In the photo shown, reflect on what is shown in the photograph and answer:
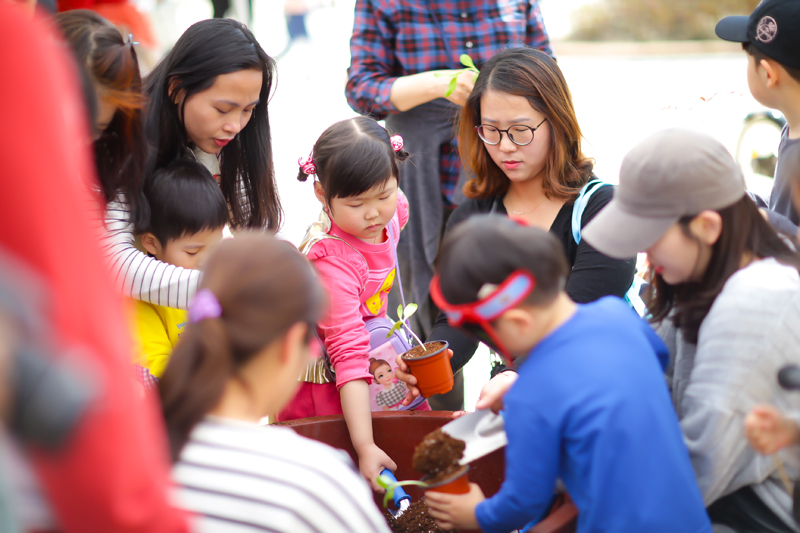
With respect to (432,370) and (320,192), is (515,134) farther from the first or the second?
(432,370)

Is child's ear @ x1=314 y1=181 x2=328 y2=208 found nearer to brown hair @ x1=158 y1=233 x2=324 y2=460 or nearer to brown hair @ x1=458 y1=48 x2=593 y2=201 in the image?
brown hair @ x1=458 y1=48 x2=593 y2=201

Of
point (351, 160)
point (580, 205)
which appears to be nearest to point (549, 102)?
point (580, 205)

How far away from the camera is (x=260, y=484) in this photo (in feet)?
3.17

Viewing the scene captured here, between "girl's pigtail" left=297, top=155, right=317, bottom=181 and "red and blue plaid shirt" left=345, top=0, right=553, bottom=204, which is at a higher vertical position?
"red and blue plaid shirt" left=345, top=0, right=553, bottom=204

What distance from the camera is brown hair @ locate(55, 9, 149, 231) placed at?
1.45m

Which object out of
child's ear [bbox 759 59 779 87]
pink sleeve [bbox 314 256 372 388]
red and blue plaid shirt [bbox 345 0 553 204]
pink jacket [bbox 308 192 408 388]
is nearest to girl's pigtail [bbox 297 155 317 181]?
pink jacket [bbox 308 192 408 388]

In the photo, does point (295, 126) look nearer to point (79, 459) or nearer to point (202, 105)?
point (202, 105)

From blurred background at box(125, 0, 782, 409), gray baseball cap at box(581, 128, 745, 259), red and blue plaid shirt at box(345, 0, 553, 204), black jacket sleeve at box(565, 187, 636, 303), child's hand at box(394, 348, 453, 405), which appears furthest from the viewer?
blurred background at box(125, 0, 782, 409)

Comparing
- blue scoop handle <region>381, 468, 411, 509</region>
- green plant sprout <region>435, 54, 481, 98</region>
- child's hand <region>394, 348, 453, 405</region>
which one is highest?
green plant sprout <region>435, 54, 481, 98</region>

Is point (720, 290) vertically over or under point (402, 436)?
over

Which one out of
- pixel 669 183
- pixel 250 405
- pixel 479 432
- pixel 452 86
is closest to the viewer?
pixel 250 405

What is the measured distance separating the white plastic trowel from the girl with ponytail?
12.3 inches

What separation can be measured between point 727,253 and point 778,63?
3.33ft

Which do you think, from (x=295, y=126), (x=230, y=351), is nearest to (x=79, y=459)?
(x=230, y=351)
